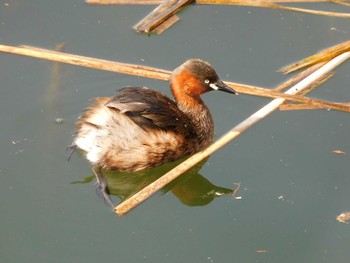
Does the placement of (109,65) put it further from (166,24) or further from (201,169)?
(201,169)

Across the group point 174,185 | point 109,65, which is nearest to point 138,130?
point 174,185

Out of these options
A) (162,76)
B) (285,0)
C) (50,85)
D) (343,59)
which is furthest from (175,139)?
(285,0)

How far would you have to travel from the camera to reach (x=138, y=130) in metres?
5.08

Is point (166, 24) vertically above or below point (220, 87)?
above

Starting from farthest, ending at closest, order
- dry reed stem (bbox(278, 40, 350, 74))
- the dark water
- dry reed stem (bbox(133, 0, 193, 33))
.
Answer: dry reed stem (bbox(133, 0, 193, 33)) → dry reed stem (bbox(278, 40, 350, 74)) → the dark water

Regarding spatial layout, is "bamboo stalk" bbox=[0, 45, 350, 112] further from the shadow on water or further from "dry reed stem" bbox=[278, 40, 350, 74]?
the shadow on water

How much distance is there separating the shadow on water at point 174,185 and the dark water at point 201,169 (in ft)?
0.07

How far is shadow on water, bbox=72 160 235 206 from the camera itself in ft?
16.6

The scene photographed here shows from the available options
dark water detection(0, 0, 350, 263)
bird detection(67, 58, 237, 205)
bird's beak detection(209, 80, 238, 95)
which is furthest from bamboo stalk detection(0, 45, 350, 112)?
bird detection(67, 58, 237, 205)

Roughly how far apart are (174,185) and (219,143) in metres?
0.41

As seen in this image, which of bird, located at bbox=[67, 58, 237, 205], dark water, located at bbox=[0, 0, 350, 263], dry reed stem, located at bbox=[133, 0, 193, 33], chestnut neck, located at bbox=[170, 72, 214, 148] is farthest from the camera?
dry reed stem, located at bbox=[133, 0, 193, 33]

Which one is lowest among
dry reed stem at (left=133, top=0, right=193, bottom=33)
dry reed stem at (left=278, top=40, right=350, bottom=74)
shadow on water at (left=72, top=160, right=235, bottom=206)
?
shadow on water at (left=72, top=160, right=235, bottom=206)

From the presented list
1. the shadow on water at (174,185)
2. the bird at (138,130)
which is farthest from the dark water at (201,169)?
the bird at (138,130)

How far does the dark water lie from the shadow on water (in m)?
0.02
